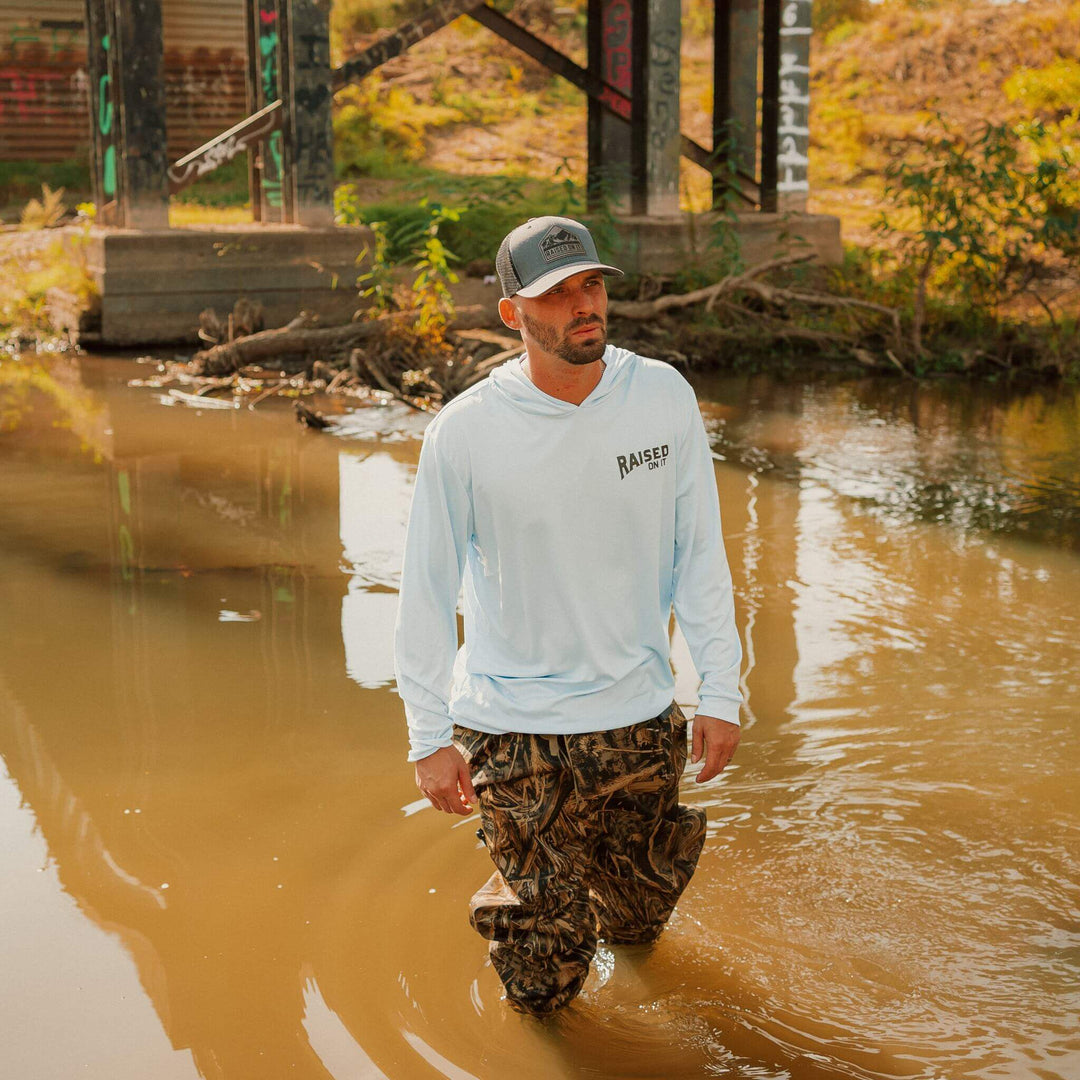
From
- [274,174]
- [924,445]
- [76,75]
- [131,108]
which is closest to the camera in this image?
[924,445]

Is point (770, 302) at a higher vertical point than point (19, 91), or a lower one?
lower

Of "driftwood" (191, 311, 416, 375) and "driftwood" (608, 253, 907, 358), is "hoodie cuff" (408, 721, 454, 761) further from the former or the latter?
"driftwood" (608, 253, 907, 358)

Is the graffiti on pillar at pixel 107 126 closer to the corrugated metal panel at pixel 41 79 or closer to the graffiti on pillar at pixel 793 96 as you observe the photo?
the graffiti on pillar at pixel 793 96

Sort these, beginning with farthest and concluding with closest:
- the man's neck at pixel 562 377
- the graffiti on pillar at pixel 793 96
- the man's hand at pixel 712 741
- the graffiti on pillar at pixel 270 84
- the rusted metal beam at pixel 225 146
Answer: the graffiti on pillar at pixel 793 96 < the graffiti on pillar at pixel 270 84 < the rusted metal beam at pixel 225 146 < the man's hand at pixel 712 741 < the man's neck at pixel 562 377

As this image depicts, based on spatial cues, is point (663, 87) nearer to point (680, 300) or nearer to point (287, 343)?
point (680, 300)

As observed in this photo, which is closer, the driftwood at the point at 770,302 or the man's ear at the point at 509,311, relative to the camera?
the man's ear at the point at 509,311

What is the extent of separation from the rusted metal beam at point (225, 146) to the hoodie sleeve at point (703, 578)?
465 inches

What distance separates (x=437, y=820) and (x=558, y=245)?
2021mm

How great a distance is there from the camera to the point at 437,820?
4.30 m

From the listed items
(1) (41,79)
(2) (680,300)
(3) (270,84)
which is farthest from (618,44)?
(1) (41,79)

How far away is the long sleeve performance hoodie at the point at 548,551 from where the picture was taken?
9.91 ft

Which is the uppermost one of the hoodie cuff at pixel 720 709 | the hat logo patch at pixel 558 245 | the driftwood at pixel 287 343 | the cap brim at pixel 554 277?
the hat logo patch at pixel 558 245

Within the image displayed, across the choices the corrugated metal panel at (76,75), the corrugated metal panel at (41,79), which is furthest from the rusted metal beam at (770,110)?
the corrugated metal panel at (41,79)

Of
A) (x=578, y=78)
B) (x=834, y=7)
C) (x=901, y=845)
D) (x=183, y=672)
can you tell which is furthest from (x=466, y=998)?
(x=834, y=7)
